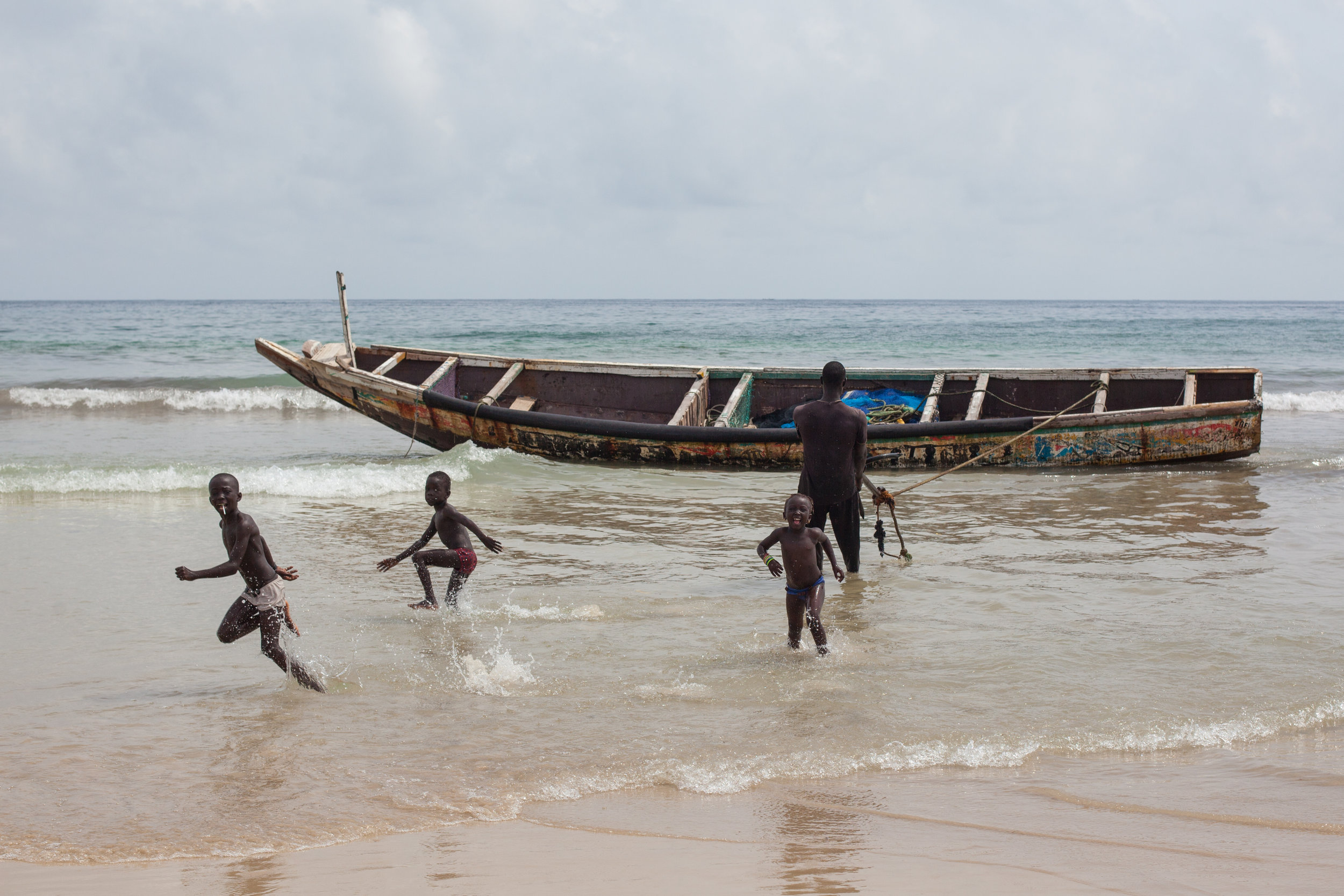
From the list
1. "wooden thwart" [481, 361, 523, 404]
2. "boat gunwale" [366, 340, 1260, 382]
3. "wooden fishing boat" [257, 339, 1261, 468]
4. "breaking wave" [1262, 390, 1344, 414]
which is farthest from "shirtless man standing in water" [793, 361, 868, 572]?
"breaking wave" [1262, 390, 1344, 414]

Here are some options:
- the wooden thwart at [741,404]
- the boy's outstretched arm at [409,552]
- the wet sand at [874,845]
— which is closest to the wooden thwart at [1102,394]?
the wooden thwart at [741,404]

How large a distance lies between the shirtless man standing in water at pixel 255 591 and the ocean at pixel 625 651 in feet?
0.73

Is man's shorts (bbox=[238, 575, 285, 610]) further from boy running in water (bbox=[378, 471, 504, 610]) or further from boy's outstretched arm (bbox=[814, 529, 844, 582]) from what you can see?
boy's outstretched arm (bbox=[814, 529, 844, 582])

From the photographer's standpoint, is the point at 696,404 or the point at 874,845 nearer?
the point at 874,845

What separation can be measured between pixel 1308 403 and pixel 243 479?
67.9 ft

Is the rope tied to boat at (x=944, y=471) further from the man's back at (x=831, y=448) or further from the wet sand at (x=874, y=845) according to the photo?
the wet sand at (x=874, y=845)

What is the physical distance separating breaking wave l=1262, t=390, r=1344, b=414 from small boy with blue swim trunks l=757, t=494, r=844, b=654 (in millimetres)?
18415

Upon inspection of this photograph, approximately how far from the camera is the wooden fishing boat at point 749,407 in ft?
37.6

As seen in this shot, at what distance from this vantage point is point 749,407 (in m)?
13.6

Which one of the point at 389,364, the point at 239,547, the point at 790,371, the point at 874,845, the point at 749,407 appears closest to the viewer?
the point at 874,845

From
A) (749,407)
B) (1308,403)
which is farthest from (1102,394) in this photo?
(1308,403)

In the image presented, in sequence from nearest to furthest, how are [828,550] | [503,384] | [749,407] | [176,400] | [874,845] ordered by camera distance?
[874,845] < [828,550] < [503,384] < [749,407] < [176,400]

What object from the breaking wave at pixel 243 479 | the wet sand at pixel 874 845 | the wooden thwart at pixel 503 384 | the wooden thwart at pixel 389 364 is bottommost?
the wet sand at pixel 874 845

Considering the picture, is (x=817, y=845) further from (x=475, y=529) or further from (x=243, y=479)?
(x=243, y=479)
